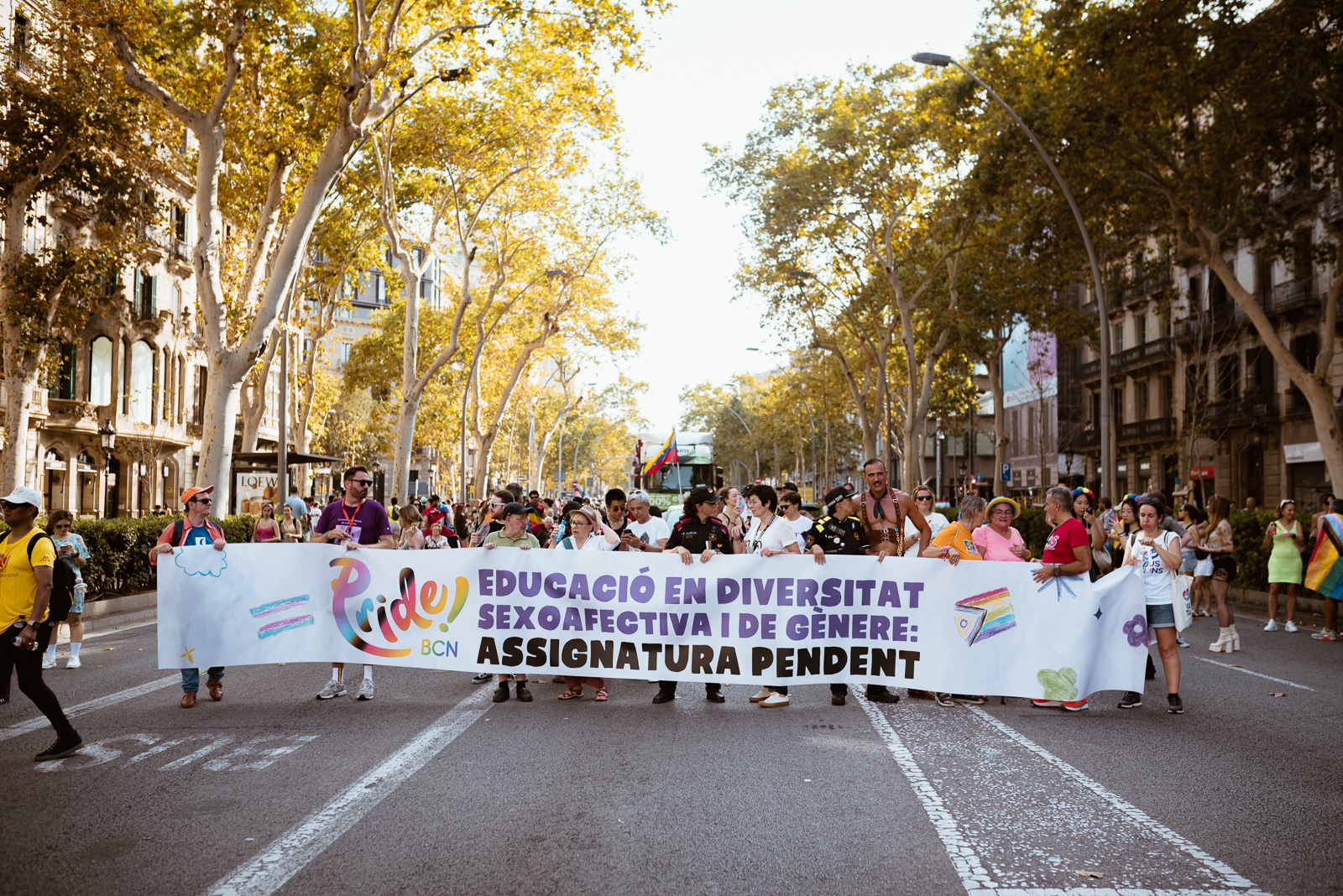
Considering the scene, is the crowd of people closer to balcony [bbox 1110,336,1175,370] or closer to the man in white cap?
the man in white cap

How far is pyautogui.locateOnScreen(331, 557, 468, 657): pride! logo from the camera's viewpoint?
9.43 metres

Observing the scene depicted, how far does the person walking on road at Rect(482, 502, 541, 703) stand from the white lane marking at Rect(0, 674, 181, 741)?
2923 millimetres

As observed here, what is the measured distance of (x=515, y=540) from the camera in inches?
390

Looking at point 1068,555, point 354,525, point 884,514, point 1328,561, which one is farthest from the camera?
point 1328,561

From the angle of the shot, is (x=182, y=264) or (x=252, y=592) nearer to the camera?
(x=252, y=592)

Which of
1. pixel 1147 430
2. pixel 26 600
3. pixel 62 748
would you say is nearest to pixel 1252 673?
pixel 62 748

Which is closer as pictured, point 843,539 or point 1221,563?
point 843,539

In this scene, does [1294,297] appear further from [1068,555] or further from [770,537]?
[770,537]

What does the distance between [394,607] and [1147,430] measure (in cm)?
4237

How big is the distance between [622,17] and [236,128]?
7747 millimetres

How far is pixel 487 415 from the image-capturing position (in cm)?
6456

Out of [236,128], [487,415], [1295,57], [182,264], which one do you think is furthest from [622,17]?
[487,415]

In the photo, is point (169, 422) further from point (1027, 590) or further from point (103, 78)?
point (1027, 590)

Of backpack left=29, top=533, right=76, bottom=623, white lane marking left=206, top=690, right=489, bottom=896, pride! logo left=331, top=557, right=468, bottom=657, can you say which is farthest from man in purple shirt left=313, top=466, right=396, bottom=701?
backpack left=29, top=533, right=76, bottom=623
